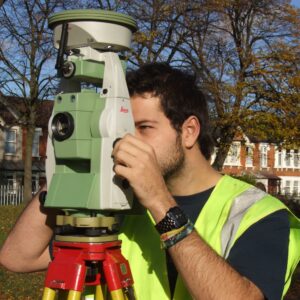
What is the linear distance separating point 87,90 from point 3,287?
20.2 ft

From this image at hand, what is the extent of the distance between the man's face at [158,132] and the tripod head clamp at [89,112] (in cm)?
22

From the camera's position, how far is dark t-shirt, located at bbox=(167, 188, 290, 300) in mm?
1859

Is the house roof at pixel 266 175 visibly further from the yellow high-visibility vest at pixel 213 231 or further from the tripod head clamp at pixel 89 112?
the tripod head clamp at pixel 89 112

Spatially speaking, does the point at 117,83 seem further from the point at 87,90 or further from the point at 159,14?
the point at 159,14

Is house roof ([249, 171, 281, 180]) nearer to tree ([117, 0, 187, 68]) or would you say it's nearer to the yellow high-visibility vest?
tree ([117, 0, 187, 68])

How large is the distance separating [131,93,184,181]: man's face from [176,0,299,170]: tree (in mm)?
18435

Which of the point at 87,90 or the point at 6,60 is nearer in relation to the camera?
the point at 87,90

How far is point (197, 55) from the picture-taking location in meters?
23.9

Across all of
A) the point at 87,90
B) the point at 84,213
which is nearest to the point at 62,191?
the point at 84,213

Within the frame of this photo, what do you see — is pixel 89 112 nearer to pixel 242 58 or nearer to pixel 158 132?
pixel 158 132

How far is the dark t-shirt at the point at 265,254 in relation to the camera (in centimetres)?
186

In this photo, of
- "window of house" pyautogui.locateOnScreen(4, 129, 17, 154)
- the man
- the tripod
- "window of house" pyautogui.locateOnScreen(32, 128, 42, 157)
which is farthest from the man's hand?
"window of house" pyautogui.locateOnScreen(32, 128, 42, 157)

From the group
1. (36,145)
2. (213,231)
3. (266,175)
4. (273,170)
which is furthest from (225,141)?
(273,170)

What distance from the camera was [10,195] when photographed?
1061 inches
